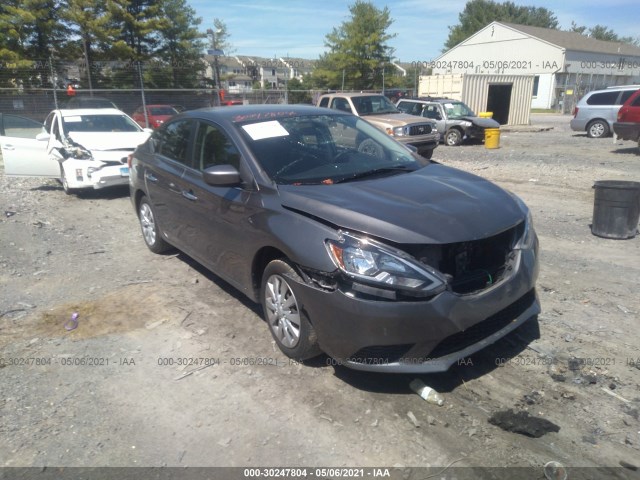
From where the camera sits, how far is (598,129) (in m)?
19.0

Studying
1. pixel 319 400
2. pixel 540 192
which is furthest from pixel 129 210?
pixel 540 192

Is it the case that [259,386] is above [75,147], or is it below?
below

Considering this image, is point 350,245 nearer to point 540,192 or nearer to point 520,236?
point 520,236

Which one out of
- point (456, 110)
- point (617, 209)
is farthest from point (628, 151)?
point (617, 209)

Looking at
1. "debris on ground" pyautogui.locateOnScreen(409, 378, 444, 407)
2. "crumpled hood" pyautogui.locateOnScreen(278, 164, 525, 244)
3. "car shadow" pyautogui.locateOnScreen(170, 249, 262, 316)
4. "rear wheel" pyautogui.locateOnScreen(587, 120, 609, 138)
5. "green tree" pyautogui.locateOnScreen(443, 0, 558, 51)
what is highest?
"green tree" pyautogui.locateOnScreen(443, 0, 558, 51)

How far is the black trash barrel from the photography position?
6.19 m

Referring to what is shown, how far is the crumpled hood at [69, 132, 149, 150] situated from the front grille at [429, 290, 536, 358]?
8.08m

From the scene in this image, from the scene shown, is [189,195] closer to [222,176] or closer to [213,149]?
[213,149]

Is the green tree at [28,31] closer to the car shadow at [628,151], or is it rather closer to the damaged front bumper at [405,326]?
the car shadow at [628,151]

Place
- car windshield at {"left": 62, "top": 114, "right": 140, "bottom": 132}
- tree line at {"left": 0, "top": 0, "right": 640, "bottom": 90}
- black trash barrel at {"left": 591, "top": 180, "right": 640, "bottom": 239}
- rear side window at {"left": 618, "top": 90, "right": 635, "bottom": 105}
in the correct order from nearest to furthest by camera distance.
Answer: black trash barrel at {"left": 591, "top": 180, "right": 640, "bottom": 239} → car windshield at {"left": 62, "top": 114, "right": 140, "bottom": 132} → rear side window at {"left": 618, "top": 90, "right": 635, "bottom": 105} → tree line at {"left": 0, "top": 0, "right": 640, "bottom": 90}

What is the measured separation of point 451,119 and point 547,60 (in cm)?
4024

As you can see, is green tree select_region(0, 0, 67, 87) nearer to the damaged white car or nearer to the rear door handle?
the damaged white car

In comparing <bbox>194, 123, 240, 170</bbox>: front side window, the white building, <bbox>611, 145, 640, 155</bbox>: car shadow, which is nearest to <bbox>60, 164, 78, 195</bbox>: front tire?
<bbox>194, 123, 240, 170</bbox>: front side window

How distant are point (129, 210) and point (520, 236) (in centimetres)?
731
